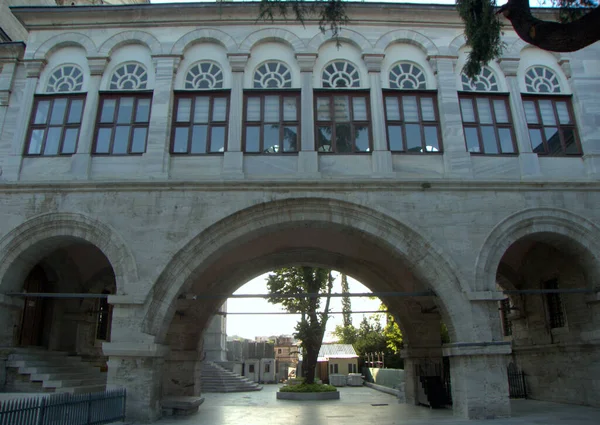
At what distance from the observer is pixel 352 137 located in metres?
12.1

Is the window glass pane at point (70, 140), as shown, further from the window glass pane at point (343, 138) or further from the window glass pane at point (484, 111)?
the window glass pane at point (484, 111)

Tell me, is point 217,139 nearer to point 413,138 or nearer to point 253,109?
point 253,109

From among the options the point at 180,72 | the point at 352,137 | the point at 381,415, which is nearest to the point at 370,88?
the point at 352,137

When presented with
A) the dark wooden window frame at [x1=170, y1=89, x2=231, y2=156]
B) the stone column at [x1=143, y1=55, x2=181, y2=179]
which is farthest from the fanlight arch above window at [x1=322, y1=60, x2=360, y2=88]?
the stone column at [x1=143, y1=55, x2=181, y2=179]

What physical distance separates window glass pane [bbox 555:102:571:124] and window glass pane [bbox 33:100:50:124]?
13.3 metres

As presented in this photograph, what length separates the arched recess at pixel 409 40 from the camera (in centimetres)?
1269

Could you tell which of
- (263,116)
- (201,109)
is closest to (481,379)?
(263,116)

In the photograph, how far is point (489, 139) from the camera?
1216 centimetres

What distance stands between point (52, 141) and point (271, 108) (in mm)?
5601

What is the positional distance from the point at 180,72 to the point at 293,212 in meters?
4.93

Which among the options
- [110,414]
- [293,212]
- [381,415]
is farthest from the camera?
[381,415]

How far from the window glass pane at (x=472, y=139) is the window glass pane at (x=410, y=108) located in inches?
52.4

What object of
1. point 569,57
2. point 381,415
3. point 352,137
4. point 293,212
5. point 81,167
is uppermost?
point 569,57

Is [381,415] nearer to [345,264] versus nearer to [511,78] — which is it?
[345,264]
